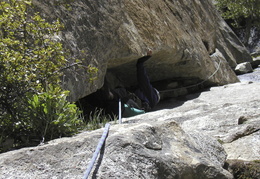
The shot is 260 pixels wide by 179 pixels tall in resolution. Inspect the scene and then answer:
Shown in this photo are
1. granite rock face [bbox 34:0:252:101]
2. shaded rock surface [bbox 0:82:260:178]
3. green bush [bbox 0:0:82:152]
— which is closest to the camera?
shaded rock surface [bbox 0:82:260:178]

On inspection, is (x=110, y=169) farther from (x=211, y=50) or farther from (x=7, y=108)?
(x=211, y=50)

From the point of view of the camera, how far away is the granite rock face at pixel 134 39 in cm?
647

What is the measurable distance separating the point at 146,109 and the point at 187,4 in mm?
5160

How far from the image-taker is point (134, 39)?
26.3 ft

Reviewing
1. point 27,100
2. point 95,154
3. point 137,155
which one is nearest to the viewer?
point 95,154

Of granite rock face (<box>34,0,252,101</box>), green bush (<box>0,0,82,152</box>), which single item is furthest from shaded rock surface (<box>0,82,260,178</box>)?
granite rock face (<box>34,0,252,101</box>)

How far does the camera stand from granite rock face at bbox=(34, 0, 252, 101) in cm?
647

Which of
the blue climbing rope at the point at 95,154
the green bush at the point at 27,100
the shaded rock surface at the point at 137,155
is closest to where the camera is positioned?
the blue climbing rope at the point at 95,154

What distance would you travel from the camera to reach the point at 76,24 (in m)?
6.67

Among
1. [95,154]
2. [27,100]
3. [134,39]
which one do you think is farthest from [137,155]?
[134,39]

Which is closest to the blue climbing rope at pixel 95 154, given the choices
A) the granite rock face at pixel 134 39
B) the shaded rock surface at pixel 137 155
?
the shaded rock surface at pixel 137 155

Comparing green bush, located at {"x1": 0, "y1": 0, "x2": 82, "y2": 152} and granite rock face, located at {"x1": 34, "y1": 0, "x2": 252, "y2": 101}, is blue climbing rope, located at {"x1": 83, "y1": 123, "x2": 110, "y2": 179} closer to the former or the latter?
green bush, located at {"x1": 0, "y1": 0, "x2": 82, "y2": 152}

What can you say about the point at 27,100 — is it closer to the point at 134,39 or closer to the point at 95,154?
the point at 95,154

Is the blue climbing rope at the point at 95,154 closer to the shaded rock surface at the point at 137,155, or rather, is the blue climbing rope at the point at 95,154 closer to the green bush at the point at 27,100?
the shaded rock surface at the point at 137,155
